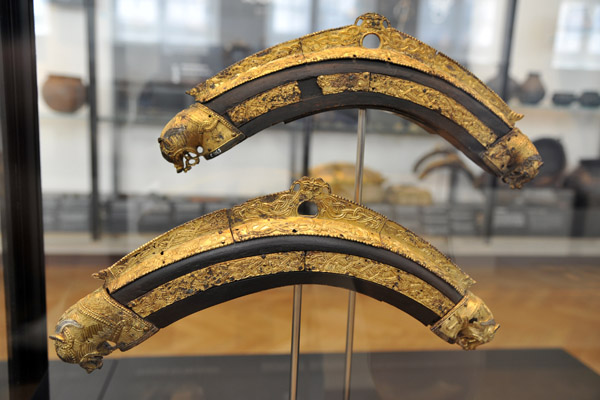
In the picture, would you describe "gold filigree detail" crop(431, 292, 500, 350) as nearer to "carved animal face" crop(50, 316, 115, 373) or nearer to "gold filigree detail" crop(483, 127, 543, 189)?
"gold filigree detail" crop(483, 127, 543, 189)

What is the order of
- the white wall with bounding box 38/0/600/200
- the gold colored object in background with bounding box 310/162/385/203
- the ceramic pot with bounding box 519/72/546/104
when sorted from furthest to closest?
1. the ceramic pot with bounding box 519/72/546/104
2. the gold colored object in background with bounding box 310/162/385/203
3. the white wall with bounding box 38/0/600/200

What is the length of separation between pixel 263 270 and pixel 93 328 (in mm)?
428

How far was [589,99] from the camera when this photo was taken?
10.3 ft

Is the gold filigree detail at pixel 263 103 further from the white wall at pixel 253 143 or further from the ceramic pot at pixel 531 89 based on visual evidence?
the ceramic pot at pixel 531 89

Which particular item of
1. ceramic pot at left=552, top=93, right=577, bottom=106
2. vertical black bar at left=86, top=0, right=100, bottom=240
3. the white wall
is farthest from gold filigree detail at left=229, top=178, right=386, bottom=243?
ceramic pot at left=552, top=93, right=577, bottom=106

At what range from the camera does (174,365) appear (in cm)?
199

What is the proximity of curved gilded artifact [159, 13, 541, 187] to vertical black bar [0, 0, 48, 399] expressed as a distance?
66cm

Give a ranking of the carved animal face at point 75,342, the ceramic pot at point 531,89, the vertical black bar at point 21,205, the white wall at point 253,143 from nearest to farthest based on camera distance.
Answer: the carved animal face at point 75,342 < the vertical black bar at point 21,205 < the white wall at point 253,143 < the ceramic pot at point 531,89

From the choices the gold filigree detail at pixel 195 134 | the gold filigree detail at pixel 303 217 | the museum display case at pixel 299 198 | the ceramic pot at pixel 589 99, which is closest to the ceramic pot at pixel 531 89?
the museum display case at pixel 299 198

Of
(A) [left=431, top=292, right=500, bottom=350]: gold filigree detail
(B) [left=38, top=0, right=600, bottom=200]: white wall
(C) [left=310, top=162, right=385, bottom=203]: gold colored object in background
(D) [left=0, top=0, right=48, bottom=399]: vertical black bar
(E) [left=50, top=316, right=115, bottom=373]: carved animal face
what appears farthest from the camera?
(C) [left=310, top=162, right=385, bottom=203]: gold colored object in background

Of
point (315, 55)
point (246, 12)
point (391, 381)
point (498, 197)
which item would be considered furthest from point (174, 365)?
point (498, 197)

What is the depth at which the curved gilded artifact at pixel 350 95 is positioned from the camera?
1.19 meters

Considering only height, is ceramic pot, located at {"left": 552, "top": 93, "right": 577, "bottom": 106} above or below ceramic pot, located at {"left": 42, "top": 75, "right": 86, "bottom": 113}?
above

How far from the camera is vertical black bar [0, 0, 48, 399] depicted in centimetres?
147
